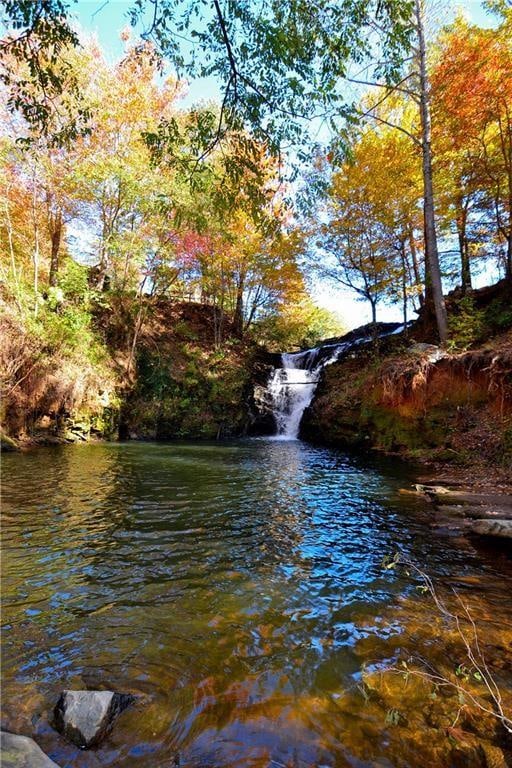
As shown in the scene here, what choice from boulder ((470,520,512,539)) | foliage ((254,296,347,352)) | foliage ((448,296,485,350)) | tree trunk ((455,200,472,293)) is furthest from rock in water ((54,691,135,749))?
foliage ((254,296,347,352))

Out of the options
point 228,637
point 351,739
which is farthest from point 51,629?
point 351,739

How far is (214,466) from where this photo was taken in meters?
9.67

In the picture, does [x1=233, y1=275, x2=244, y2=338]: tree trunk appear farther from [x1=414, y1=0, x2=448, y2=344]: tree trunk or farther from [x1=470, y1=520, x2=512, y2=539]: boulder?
[x1=470, y1=520, x2=512, y2=539]: boulder

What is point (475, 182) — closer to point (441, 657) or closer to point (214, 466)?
point (214, 466)

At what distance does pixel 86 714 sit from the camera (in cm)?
206

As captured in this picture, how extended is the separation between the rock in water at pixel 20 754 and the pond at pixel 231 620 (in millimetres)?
305

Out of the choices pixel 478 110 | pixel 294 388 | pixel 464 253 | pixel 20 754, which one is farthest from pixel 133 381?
pixel 20 754

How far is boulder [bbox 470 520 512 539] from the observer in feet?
15.5

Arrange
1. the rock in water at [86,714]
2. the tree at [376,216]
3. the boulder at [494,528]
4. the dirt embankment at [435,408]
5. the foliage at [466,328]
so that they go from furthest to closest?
1. the tree at [376,216]
2. the foliage at [466,328]
3. the dirt embankment at [435,408]
4. the boulder at [494,528]
5. the rock in water at [86,714]

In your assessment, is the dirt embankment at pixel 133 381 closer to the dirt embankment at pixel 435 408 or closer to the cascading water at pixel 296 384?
the cascading water at pixel 296 384

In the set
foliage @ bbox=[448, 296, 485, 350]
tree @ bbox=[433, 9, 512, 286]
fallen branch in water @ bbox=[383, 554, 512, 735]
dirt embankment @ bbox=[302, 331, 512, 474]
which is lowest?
fallen branch in water @ bbox=[383, 554, 512, 735]

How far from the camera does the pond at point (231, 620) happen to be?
6.81 ft

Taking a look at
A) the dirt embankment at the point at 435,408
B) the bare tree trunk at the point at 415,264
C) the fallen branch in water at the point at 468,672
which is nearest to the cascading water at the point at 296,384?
the bare tree trunk at the point at 415,264

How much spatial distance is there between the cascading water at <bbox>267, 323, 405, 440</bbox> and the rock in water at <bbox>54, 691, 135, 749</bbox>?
50.3ft
